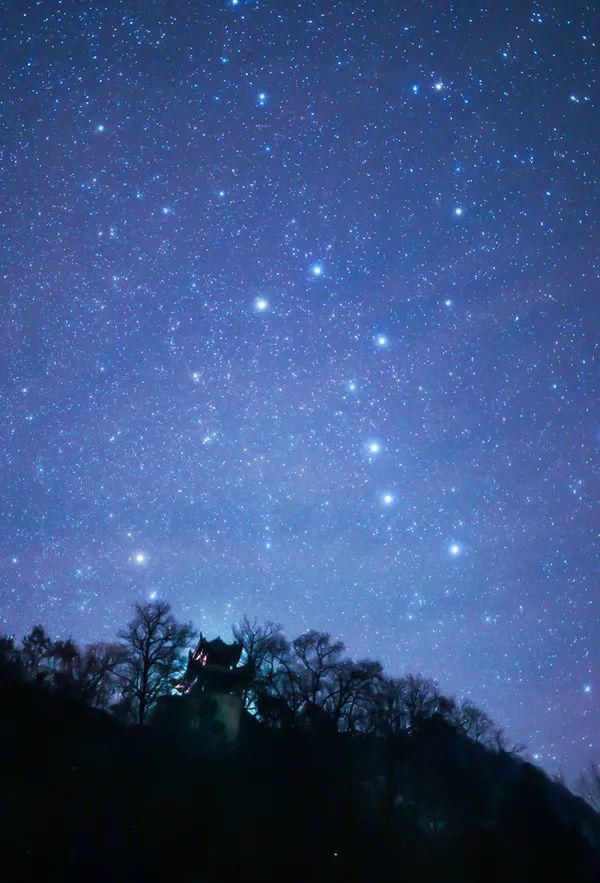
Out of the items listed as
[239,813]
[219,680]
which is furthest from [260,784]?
[219,680]

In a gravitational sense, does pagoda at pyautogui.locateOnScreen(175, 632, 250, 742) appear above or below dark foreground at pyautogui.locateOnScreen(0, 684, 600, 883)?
above

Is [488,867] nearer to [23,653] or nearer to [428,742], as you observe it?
[428,742]

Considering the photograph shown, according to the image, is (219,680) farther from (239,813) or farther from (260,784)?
(239,813)

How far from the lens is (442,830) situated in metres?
37.4

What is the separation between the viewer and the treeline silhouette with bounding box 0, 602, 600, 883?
72.8ft

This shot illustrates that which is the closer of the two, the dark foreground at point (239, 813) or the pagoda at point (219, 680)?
the dark foreground at point (239, 813)

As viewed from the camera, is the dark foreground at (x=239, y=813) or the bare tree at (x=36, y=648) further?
the bare tree at (x=36, y=648)

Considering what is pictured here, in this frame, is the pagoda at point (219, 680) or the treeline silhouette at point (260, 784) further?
the pagoda at point (219, 680)

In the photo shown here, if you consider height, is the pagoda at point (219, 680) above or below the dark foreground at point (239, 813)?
above

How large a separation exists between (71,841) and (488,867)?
19050mm

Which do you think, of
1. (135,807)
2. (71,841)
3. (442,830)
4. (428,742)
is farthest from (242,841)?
(428,742)

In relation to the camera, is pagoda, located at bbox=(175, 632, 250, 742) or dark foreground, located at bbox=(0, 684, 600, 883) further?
pagoda, located at bbox=(175, 632, 250, 742)

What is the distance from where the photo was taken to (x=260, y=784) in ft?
104

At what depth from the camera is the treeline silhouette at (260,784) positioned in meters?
22.2
